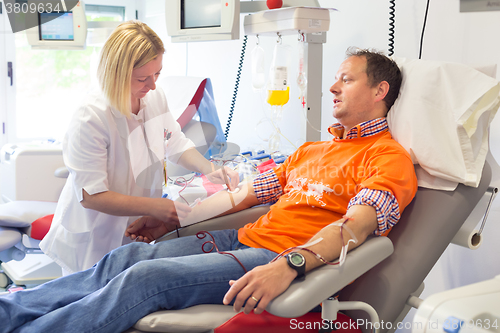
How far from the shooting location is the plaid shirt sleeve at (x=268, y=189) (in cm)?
161

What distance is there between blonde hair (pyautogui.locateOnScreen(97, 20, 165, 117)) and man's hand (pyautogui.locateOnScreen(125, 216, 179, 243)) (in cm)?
40

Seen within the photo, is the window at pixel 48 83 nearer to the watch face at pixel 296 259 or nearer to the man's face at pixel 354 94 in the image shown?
the man's face at pixel 354 94

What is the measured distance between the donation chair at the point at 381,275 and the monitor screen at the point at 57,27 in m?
2.34

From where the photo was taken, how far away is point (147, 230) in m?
1.57

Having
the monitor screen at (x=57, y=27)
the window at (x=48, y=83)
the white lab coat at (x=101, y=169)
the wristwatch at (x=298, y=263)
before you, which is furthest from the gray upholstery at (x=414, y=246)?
the window at (x=48, y=83)

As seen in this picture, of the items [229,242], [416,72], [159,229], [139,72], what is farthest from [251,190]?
[416,72]

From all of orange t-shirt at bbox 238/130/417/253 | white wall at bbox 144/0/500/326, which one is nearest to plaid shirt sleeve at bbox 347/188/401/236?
orange t-shirt at bbox 238/130/417/253

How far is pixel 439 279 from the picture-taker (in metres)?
1.88

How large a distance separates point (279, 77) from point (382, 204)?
90cm

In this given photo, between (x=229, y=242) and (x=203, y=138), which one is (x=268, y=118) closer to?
(x=203, y=138)

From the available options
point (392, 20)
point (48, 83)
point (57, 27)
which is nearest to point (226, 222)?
point (392, 20)

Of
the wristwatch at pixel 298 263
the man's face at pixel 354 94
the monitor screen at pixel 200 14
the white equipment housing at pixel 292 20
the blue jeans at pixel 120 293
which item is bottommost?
the blue jeans at pixel 120 293

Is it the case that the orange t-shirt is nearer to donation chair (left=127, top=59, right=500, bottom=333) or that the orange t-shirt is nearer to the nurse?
donation chair (left=127, top=59, right=500, bottom=333)

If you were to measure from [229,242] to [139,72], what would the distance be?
2.12 feet
